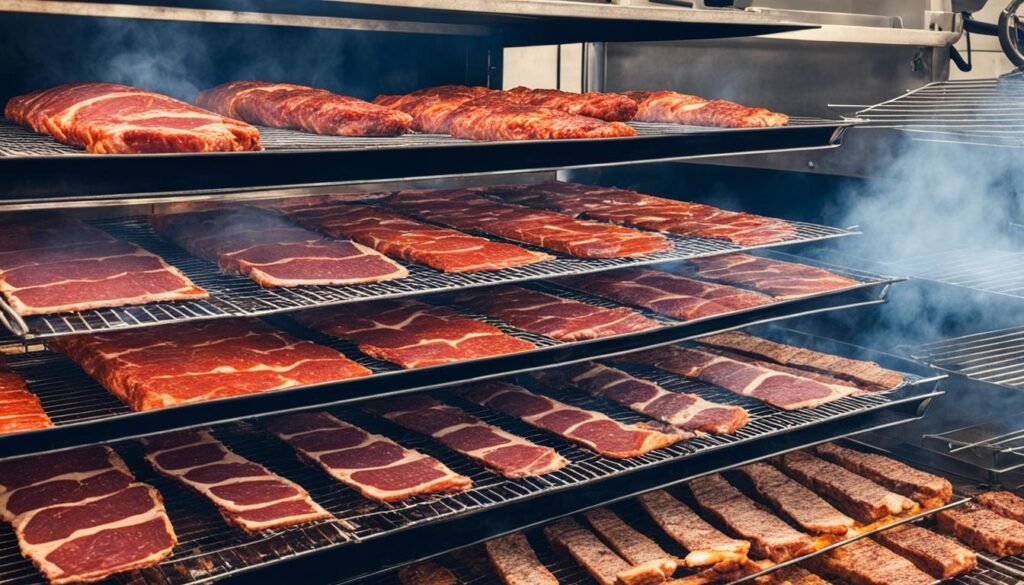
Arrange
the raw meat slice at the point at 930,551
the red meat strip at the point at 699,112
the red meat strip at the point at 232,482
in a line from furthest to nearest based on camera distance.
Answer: the red meat strip at the point at 699,112 < the raw meat slice at the point at 930,551 < the red meat strip at the point at 232,482

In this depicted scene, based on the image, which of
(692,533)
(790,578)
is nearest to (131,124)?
(692,533)

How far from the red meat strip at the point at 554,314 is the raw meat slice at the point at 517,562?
73 centimetres

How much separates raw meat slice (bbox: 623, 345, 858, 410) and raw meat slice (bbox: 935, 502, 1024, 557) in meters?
0.61

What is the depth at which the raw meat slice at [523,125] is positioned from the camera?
3.54 m

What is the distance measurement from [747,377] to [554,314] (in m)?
0.93

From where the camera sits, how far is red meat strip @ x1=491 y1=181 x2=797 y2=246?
161 inches

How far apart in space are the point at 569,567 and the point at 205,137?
6.32 ft

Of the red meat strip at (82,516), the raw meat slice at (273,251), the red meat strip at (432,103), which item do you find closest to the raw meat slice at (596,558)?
the raw meat slice at (273,251)

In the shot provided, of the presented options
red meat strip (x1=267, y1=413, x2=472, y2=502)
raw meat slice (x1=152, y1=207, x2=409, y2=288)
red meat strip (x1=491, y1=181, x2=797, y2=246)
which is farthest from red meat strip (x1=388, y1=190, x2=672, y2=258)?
red meat strip (x1=267, y1=413, x2=472, y2=502)

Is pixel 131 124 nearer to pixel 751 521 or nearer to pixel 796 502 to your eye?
pixel 751 521

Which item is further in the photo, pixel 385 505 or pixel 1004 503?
pixel 1004 503

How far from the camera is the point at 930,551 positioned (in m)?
3.75

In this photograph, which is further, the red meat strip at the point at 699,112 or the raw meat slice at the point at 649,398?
the red meat strip at the point at 699,112

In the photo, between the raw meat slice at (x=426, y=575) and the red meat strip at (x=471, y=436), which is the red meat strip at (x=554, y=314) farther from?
the raw meat slice at (x=426, y=575)
